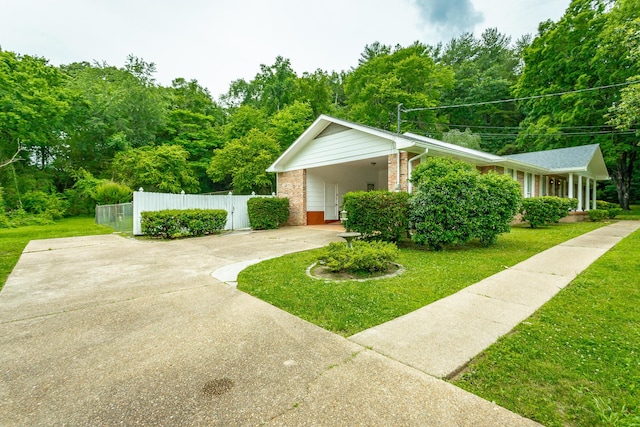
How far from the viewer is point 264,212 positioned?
12844 millimetres

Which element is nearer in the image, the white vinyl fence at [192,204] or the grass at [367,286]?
the grass at [367,286]

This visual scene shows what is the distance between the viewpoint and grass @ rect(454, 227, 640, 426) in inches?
70.5

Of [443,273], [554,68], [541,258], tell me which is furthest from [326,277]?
[554,68]

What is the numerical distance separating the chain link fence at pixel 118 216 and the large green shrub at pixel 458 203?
10.6m

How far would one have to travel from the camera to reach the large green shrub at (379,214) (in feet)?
24.9

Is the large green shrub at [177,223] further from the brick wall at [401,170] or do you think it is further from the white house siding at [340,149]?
the brick wall at [401,170]

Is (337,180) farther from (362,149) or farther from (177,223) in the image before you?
(177,223)

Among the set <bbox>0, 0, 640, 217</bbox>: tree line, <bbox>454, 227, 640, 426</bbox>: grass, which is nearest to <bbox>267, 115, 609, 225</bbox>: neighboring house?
<bbox>0, 0, 640, 217</bbox>: tree line

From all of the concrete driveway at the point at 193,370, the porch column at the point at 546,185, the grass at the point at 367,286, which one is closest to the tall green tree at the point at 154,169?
the grass at the point at 367,286

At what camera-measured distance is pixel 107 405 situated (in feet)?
6.17

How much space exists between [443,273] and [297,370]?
3.70 m

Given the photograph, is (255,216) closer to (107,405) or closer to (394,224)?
(394,224)

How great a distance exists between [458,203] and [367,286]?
152 inches

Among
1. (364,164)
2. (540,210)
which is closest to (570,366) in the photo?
(540,210)
